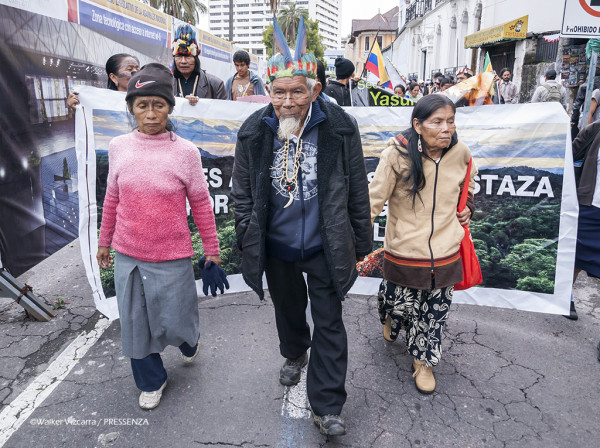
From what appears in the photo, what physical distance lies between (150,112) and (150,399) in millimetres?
1600

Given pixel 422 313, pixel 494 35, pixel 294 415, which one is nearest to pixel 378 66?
pixel 422 313

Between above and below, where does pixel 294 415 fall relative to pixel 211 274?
below

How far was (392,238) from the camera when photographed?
2.85 metres

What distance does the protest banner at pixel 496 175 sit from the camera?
131 inches

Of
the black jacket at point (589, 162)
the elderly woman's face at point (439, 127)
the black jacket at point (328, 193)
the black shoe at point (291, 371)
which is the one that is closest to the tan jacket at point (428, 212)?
the elderly woman's face at point (439, 127)

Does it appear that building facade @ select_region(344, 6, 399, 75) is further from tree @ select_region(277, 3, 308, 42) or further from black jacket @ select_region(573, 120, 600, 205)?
black jacket @ select_region(573, 120, 600, 205)

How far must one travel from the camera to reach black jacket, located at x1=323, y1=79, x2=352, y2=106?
5997 millimetres

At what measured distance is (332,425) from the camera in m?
2.34

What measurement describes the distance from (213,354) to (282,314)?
798mm

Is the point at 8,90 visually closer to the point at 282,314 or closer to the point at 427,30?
the point at 282,314

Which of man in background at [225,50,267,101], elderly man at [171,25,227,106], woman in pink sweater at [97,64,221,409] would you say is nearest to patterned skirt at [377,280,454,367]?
woman in pink sweater at [97,64,221,409]

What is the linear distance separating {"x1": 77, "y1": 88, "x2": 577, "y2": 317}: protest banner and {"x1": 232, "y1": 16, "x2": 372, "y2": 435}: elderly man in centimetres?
133

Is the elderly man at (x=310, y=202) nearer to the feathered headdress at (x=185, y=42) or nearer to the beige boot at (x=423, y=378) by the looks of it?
the beige boot at (x=423, y=378)

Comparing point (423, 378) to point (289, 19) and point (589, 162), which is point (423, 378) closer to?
point (589, 162)
